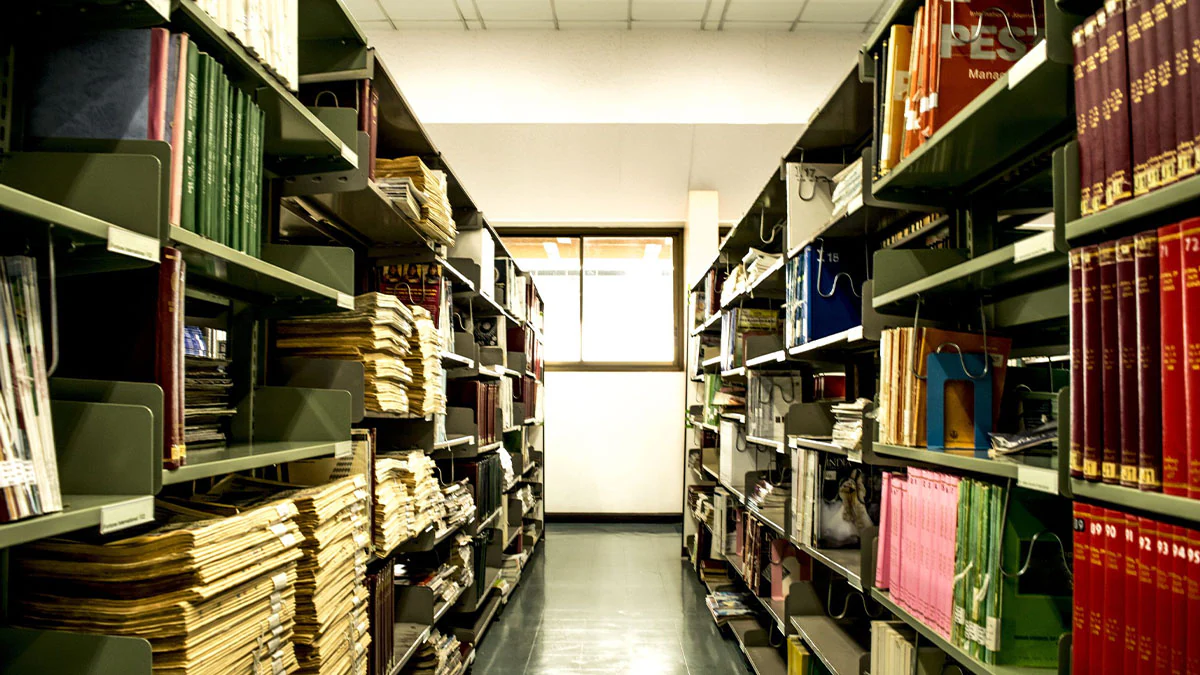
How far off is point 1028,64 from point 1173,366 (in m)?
0.62

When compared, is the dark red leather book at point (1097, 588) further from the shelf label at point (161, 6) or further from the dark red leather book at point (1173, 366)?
the shelf label at point (161, 6)

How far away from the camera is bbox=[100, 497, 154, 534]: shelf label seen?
1099 millimetres

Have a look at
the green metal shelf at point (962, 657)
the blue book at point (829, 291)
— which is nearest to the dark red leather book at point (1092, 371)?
the green metal shelf at point (962, 657)

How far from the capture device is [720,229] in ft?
27.7

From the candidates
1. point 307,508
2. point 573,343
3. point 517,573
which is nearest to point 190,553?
point 307,508

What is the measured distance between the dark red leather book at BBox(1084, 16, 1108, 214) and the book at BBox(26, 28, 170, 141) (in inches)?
59.9

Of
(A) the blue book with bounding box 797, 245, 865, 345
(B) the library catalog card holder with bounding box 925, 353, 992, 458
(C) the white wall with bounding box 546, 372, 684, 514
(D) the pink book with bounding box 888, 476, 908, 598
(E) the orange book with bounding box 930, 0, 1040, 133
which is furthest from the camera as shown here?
(C) the white wall with bounding box 546, 372, 684, 514

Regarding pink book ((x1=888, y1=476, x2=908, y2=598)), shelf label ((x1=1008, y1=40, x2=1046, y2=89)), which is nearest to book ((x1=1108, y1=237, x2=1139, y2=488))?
shelf label ((x1=1008, y1=40, x2=1046, y2=89))

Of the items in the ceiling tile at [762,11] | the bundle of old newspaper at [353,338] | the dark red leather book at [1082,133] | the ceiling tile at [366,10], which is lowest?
the bundle of old newspaper at [353,338]

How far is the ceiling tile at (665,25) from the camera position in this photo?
19.4ft

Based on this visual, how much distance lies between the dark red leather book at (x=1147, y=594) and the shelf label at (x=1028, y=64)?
0.78 metres

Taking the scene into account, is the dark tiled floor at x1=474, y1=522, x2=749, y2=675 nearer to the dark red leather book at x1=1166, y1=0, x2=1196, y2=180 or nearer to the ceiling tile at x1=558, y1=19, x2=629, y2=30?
the dark red leather book at x1=1166, y1=0, x2=1196, y2=180

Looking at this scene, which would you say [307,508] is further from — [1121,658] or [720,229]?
[720,229]

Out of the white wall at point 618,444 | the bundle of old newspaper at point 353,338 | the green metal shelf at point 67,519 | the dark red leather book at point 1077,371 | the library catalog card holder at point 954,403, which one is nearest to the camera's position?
the green metal shelf at point 67,519
